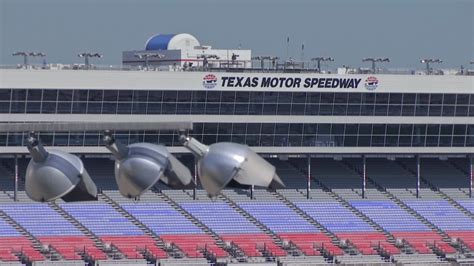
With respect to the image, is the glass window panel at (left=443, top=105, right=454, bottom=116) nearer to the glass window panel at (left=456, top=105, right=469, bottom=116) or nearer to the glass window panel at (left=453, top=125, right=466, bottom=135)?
the glass window panel at (left=456, top=105, right=469, bottom=116)

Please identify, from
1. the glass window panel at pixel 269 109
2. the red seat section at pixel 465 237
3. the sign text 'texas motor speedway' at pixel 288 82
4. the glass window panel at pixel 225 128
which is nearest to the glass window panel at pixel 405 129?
the sign text 'texas motor speedway' at pixel 288 82

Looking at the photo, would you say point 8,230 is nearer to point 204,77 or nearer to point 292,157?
point 204,77

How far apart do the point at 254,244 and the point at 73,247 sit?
29.0 ft

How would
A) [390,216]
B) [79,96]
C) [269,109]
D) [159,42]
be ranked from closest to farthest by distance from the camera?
[79,96] < [269,109] < [390,216] < [159,42]

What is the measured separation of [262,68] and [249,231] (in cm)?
1096

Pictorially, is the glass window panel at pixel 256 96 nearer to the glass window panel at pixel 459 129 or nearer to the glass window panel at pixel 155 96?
the glass window panel at pixel 155 96

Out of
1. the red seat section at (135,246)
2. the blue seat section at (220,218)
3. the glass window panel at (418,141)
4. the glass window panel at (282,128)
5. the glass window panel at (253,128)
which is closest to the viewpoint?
the red seat section at (135,246)

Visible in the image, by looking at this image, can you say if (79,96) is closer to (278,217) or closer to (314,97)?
(278,217)

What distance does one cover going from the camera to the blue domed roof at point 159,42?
291 feet

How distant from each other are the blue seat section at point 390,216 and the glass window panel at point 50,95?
17300mm

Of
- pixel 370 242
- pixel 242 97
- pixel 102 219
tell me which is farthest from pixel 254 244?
pixel 242 97

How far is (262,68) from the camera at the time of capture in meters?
78.1

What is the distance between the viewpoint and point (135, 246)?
67688 mm

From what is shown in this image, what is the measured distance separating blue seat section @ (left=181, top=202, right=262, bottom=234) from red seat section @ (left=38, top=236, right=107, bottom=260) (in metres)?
6.63
